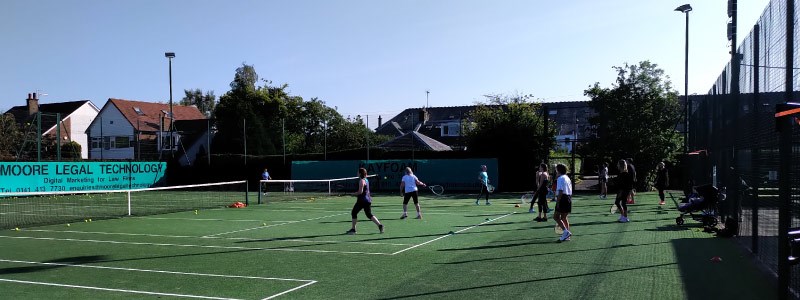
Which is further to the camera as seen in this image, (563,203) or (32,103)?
(32,103)

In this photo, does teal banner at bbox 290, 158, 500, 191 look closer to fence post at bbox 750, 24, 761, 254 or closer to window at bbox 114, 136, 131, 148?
fence post at bbox 750, 24, 761, 254

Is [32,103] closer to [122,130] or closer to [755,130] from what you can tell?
[122,130]

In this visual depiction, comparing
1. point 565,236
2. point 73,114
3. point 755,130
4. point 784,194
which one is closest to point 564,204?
point 565,236

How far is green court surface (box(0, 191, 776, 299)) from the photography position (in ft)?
26.8

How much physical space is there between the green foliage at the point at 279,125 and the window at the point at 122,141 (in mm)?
9579

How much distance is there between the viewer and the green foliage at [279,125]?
1837 inches

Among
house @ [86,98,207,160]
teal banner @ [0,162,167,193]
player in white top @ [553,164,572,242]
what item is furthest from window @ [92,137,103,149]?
player in white top @ [553,164,572,242]

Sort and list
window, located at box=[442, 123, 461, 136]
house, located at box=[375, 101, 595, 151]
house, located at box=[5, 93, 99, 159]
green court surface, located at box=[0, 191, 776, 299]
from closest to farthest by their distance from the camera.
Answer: green court surface, located at box=[0, 191, 776, 299], house, located at box=[375, 101, 595, 151], house, located at box=[5, 93, 99, 159], window, located at box=[442, 123, 461, 136]

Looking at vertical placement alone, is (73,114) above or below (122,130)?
above

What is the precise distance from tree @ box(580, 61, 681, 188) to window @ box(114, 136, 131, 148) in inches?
1750

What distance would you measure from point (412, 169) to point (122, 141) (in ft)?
120

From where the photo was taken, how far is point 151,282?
895 centimetres

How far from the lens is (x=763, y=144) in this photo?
981 centimetres

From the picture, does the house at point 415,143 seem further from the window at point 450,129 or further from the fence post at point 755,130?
the fence post at point 755,130
